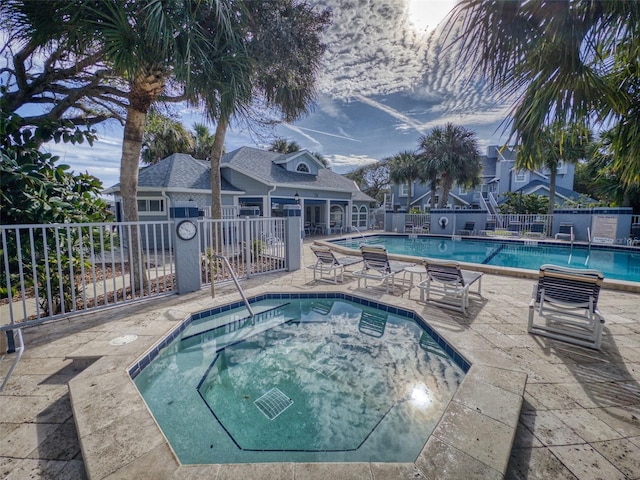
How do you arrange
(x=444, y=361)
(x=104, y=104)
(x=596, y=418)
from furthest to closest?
1. (x=104, y=104)
2. (x=444, y=361)
3. (x=596, y=418)

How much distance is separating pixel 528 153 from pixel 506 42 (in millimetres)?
1397

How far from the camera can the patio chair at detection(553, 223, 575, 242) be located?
15594mm

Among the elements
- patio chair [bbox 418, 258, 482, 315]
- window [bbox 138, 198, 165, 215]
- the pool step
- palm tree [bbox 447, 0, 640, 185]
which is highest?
palm tree [bbox 447, 0, 640, 185]

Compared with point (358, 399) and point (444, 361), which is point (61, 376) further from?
point (444, 361)

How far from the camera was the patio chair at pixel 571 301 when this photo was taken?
3994 mm

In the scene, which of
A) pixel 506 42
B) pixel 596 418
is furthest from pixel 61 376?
pixel 506 42

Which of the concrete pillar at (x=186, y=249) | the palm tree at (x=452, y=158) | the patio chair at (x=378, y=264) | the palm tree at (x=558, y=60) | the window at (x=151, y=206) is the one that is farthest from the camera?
the palm tree at (x=452, y=158)

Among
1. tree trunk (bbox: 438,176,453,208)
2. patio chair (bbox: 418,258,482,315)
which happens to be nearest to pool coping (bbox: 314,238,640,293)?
patio chair (bbox: 418,258,482,315)

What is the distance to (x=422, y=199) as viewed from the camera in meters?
33.4

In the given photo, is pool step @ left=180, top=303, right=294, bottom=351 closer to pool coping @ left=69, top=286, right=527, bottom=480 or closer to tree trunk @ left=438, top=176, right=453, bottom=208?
pool coping @ left=69, top=286, right=527, bottom=480

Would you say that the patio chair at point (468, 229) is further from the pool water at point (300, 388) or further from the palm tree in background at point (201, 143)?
the palm tree in background at point (201, 143)

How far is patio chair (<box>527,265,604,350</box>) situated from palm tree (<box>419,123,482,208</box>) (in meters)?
19.2

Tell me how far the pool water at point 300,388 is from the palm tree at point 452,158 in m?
19.6

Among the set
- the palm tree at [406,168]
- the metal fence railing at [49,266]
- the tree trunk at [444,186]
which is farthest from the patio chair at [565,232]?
the metal fence railing at [49,266]
